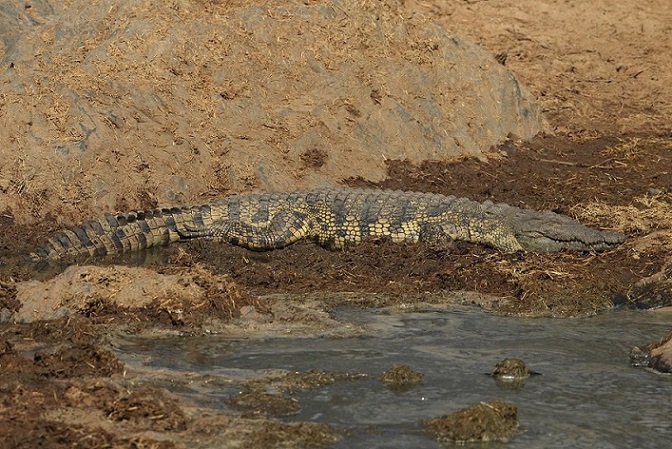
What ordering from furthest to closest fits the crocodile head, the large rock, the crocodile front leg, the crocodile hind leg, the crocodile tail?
the large rock → the crocodile front leg → the crocodile hind leg → the crocodile head → the crocodile tail

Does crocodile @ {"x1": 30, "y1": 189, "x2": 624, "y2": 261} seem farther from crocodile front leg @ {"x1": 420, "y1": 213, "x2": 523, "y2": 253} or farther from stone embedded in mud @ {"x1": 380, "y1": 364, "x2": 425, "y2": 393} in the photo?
stone embedded in mud @ {"x1": 380, "y1": 364, "x2": 425, "y2": 393}

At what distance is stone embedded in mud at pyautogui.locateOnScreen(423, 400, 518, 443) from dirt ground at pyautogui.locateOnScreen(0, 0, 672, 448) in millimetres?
594

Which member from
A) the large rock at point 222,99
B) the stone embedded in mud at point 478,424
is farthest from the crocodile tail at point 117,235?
the stone embedded in mud at point 478,424

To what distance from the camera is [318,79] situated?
556 inches

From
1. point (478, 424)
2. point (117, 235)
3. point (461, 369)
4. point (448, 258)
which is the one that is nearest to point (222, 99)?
point (117, 235)

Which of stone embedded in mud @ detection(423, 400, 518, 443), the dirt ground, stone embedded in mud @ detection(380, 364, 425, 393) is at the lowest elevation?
Result: stone embedded in mud @ detection(423, 400, 518, 443)

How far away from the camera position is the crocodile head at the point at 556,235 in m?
10.9

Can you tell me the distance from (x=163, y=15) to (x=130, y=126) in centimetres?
227

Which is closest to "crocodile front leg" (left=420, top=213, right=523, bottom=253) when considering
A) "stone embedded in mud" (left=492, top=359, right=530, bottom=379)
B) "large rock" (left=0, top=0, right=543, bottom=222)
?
"large rock" (left=0, top=0, right=543, bottom=222)

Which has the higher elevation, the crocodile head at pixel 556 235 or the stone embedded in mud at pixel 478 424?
the crocodile head at pixel 556 235

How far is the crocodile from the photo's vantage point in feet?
35.9

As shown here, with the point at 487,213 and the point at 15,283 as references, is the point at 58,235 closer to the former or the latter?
the point at 15,283

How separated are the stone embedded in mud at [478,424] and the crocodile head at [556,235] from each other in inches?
186

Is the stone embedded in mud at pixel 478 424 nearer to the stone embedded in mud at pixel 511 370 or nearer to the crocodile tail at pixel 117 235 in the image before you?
the stone embedded in mud at pixel 511 370
